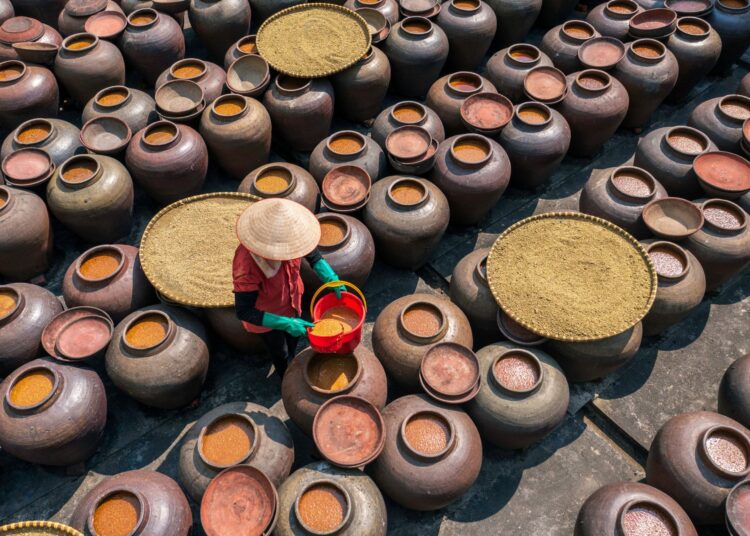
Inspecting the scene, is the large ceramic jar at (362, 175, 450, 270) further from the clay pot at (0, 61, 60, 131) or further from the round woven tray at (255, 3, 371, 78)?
the clay pot at (0, 61, 60, 131)

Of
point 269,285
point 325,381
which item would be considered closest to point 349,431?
point 325,381

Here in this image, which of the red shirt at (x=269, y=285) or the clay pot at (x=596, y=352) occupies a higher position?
the red shirt at (x=269, y=285)

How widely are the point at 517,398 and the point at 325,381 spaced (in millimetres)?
1739

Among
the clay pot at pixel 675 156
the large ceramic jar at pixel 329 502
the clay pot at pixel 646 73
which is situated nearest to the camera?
the large ceramic jar at pixel 329 502

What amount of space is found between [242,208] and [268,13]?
4.68 m

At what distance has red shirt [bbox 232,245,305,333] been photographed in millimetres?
4609

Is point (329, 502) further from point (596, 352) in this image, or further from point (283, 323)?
point (596, 352)

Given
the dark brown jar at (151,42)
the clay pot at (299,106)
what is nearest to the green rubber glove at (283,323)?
the clay pot at (299,106)

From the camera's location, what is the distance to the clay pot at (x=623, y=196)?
6.41 m

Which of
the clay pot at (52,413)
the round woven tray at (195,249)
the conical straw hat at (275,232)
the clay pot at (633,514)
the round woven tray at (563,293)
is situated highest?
the conical straw hat at (275,232)

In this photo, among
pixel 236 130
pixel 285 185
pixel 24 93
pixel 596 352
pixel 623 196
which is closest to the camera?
pixel 596 352

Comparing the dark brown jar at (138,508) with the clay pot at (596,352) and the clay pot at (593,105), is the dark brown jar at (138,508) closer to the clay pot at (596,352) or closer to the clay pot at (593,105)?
the clay pot at (596,352)

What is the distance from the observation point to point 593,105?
7.53 meters

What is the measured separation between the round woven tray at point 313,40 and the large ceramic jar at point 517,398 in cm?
473
